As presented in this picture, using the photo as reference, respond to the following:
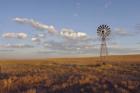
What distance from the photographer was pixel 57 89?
66.3 ft

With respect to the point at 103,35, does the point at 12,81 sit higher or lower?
lower

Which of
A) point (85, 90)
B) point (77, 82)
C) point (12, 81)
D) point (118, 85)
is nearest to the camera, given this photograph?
point (85, 90)

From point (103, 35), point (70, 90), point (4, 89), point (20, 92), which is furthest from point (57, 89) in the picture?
point (103, 35)

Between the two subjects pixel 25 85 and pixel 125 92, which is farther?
pixel 25 85

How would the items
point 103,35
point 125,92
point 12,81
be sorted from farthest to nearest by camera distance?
1. point 103,35
2. point 12,81
3. point 125,92

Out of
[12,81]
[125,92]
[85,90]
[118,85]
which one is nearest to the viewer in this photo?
[125,92]

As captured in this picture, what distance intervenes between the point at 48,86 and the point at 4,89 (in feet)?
10.3

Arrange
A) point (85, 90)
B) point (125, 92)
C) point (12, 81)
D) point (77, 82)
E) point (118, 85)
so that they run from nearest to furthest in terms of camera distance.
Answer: point (125, 92), point (85, 90), point (118, 85), point (77, 82), point (12, 81)

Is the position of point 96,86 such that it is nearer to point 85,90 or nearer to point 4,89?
point 85,90

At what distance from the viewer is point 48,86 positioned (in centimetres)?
2173

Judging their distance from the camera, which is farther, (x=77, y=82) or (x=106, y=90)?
(x=77, y=82)

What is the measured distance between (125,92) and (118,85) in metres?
2.55

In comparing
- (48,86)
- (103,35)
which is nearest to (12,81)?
(48,86)

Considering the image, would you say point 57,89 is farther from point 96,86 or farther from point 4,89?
point 4,89
